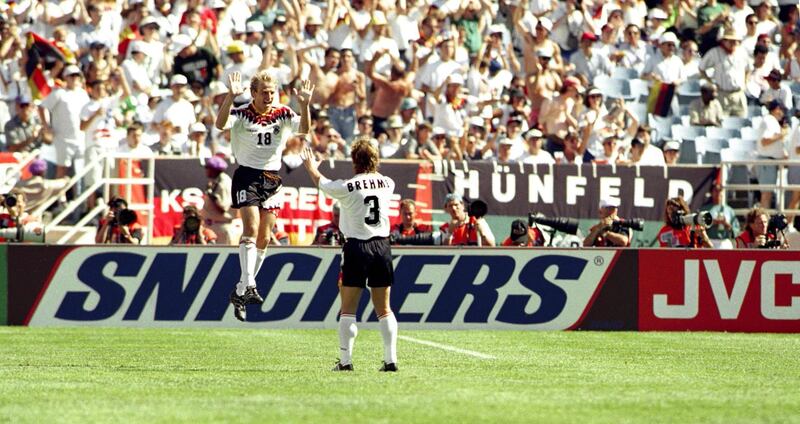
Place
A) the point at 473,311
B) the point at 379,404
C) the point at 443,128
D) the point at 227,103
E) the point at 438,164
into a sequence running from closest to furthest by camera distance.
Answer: the point at 379,404
the point at 227,103
the point at 473,311
the point at 438,164
the point at 443,128

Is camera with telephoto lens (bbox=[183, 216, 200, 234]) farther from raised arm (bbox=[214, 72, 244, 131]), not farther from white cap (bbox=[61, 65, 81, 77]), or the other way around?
raised arm (bbox=[214, 72, 244, 131])

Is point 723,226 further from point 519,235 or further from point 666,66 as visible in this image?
point 666,66

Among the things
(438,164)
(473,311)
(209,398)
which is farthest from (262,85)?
(438,164)

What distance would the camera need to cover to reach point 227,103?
14.0m

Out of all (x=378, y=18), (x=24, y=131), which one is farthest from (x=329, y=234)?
(x=378, y=18)

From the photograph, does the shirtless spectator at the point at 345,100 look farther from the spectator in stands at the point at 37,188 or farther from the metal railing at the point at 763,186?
the metal railing at the point at 763,186

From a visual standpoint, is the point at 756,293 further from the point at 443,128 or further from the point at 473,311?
the point at 443,128

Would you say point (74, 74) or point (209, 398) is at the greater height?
point (74, 74)

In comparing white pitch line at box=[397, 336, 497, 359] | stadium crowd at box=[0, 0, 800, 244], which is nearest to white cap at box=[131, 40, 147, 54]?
stadium crowd at box=[0, 0, 800, 244]

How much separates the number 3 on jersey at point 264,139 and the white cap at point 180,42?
12537mm

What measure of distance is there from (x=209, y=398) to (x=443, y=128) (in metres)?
16.9

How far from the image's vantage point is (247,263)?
14586 millimetres

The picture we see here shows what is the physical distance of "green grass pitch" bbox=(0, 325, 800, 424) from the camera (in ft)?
30.8

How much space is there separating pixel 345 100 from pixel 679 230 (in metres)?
7.17
